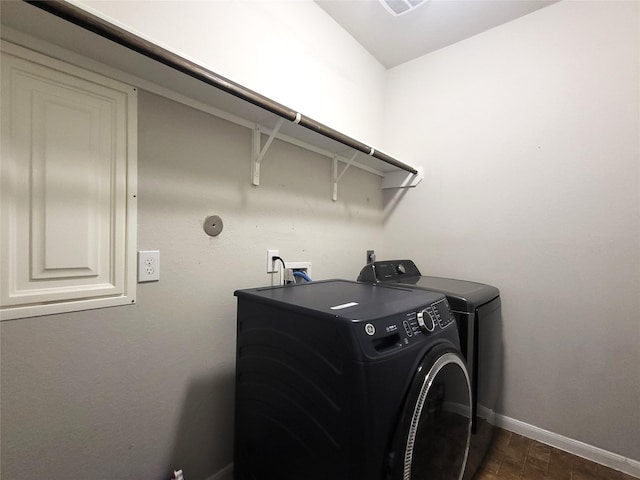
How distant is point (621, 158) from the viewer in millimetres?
1395

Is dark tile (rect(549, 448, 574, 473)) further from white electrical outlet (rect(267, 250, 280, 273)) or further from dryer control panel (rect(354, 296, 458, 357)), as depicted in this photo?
white electrical outlet (rect(267, 250, 280, 273))

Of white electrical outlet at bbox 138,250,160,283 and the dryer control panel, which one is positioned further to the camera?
white electrical outlet at bbox 138,250,160,283

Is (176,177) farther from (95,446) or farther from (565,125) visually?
(565,125)

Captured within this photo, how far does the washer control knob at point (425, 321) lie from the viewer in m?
0.85

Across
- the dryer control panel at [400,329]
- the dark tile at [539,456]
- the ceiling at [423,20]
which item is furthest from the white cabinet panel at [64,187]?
the dark tile at [539,456]

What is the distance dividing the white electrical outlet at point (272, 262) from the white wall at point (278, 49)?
83cm

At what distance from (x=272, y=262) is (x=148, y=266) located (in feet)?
1.89

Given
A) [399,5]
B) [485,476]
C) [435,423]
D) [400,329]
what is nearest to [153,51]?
[400,329]

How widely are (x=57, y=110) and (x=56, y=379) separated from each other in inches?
33.3

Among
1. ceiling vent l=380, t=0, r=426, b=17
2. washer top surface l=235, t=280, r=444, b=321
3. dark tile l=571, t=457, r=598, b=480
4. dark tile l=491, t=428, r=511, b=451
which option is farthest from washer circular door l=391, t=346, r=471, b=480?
ceiling vent l=380, t=0, r=426, b=17

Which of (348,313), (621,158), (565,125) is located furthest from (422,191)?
(348,313)

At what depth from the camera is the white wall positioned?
1028 mm

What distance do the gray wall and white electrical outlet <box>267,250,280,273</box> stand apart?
3 centimetres

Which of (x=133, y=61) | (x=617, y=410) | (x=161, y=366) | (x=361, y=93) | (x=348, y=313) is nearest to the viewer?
(x=348, y=313)
